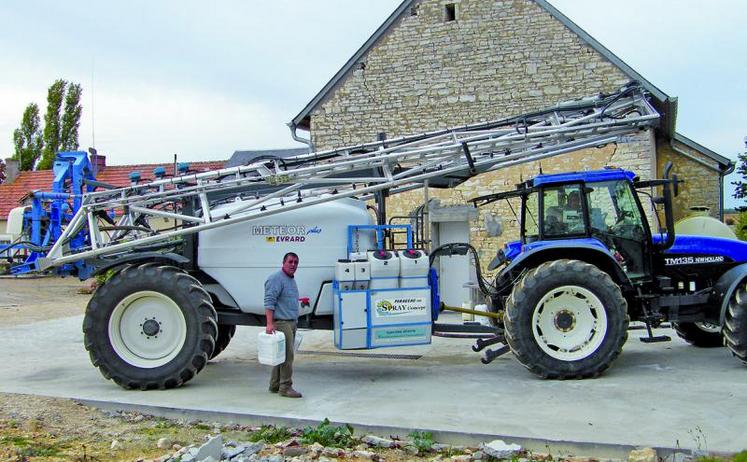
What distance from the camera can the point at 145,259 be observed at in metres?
8.55

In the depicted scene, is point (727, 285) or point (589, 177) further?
point (589, 177)

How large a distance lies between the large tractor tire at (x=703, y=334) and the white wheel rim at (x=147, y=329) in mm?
6772

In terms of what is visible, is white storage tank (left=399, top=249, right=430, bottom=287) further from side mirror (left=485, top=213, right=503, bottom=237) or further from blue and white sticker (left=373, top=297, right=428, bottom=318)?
side mirror (left=485, top=213, right=503, bottom=237)

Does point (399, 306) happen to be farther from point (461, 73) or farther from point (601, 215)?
point (461, 73)

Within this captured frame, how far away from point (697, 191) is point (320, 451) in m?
14.6

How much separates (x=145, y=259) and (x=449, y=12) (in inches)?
425

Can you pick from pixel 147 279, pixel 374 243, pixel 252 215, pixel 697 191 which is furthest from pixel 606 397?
pixel 697 191

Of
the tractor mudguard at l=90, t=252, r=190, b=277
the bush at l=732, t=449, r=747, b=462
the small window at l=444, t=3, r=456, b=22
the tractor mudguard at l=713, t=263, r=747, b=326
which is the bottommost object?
the bush at l=732, t=449, r=747, b=462

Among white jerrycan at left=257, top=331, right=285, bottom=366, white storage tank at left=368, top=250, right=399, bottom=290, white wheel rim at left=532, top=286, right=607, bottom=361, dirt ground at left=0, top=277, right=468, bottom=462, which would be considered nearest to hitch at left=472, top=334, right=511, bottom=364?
white wheel rim at left=532, top=286, right=607, bottom=361

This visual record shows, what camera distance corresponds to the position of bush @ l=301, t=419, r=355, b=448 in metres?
6.12

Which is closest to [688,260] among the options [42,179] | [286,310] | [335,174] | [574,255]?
[574,255]

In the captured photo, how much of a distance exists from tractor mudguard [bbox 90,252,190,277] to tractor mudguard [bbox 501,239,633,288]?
3.89 m

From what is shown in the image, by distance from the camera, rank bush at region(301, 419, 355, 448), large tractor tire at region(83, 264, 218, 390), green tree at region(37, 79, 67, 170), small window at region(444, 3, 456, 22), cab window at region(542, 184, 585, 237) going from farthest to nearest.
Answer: green tree at region(37, 79, 67, 170) → small window at region(444, 3, 456, 22) → cab window at region(542, 184, 585, 237) → large tractor tire at region(83, 264, 218, 390) → bush at region(301, 419, 355, 448)

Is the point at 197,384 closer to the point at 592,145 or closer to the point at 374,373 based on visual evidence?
the point at 374,373
